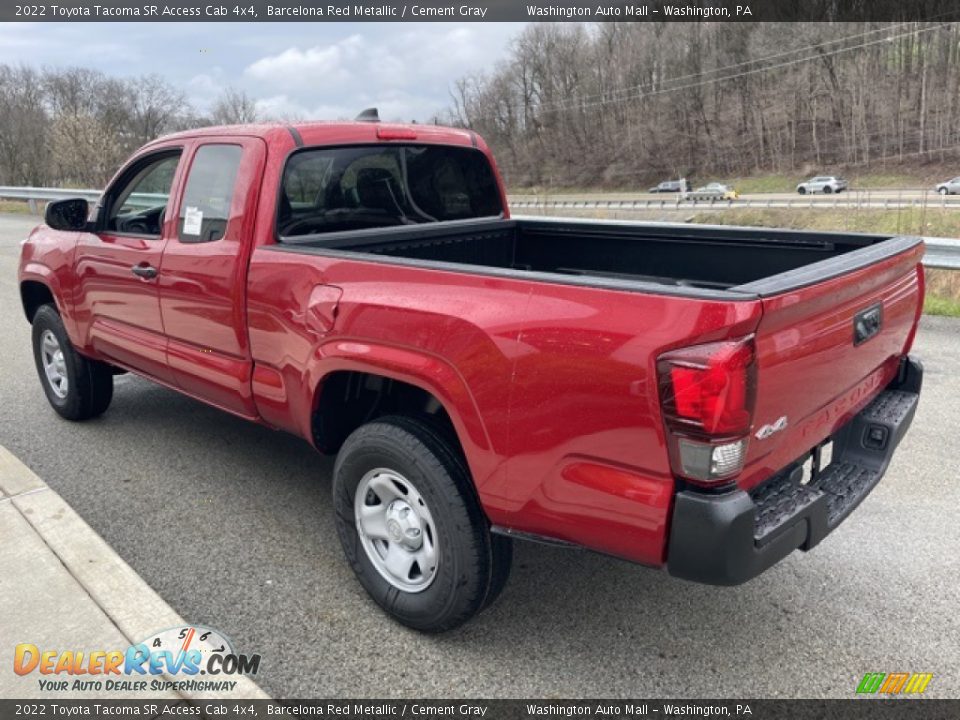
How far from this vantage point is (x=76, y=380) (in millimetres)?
4992

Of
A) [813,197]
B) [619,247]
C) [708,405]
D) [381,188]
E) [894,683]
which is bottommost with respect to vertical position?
[813,197]

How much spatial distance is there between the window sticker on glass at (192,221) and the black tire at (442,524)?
60.1 inches

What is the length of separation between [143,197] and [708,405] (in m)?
3.65

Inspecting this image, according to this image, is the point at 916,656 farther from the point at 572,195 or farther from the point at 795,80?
the point at 795,80

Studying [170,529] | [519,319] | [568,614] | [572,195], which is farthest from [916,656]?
[572,195]

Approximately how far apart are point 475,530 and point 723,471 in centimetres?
90

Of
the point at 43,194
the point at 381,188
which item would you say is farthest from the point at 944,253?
the point at 43,194

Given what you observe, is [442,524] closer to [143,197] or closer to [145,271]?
[145,271]

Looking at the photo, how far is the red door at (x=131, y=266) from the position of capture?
4.07m

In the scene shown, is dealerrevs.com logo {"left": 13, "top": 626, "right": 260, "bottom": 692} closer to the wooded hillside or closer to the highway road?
the highway road

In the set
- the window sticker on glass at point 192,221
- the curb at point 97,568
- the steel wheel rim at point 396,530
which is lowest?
the curb at point 97,568

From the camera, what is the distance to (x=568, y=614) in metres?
3.00

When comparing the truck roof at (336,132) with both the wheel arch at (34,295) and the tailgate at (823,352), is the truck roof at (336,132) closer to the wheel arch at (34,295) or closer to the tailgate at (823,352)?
the wheel arch at (34,295)

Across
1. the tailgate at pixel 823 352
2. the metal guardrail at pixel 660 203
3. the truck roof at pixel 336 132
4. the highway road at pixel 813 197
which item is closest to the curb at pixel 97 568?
the metal guardrail at pixel 660 203
